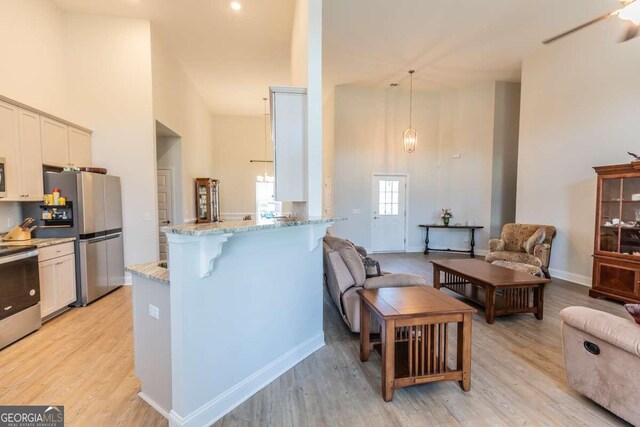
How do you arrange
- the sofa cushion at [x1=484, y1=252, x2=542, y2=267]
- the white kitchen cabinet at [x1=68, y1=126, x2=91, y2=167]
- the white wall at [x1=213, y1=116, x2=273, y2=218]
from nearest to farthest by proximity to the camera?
the white kitchen cabinet at [x1=68, y1=126, x2=91, y2=167] < the sofa cushion at [x1=484, y1=252, x2=542, y2=267] < the white wall at [x1=213, y1=116, x2=273, y2=218]

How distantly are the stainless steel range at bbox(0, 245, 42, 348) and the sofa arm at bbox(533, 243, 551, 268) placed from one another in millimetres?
6651

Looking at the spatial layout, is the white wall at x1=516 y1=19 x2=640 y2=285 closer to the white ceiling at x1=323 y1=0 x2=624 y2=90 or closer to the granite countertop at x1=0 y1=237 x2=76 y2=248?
the white ceiling at x1=323 y1=0 x2=624 y2=90

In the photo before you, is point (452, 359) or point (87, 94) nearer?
point (452, 359)

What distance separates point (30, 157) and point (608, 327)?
5.65m

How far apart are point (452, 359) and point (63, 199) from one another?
4.75 metres

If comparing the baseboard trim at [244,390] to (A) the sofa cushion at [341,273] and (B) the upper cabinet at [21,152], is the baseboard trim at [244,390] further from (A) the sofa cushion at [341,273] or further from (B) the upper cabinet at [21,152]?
(B) the upper cabinet at [21,152]

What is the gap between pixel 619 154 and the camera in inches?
→ 169

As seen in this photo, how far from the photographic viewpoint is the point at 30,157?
138 inches

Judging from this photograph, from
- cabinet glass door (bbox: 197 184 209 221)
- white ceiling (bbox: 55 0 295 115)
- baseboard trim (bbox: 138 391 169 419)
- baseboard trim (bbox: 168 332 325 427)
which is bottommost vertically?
baseboard trim (bbox: 138 391 169 419)

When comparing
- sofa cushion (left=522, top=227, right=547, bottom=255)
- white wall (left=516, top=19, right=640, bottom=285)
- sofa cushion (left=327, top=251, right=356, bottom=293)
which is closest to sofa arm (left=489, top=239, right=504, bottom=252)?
sofa cushion (left=522, top=227, right=547, bottom=255)

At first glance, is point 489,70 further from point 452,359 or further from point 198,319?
point 198,319

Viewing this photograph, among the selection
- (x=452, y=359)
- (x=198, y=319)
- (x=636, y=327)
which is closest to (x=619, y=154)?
(x=636, y=327)

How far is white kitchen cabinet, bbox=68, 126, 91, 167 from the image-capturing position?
412cm

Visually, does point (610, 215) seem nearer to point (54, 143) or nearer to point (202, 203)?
point (54, 143)
